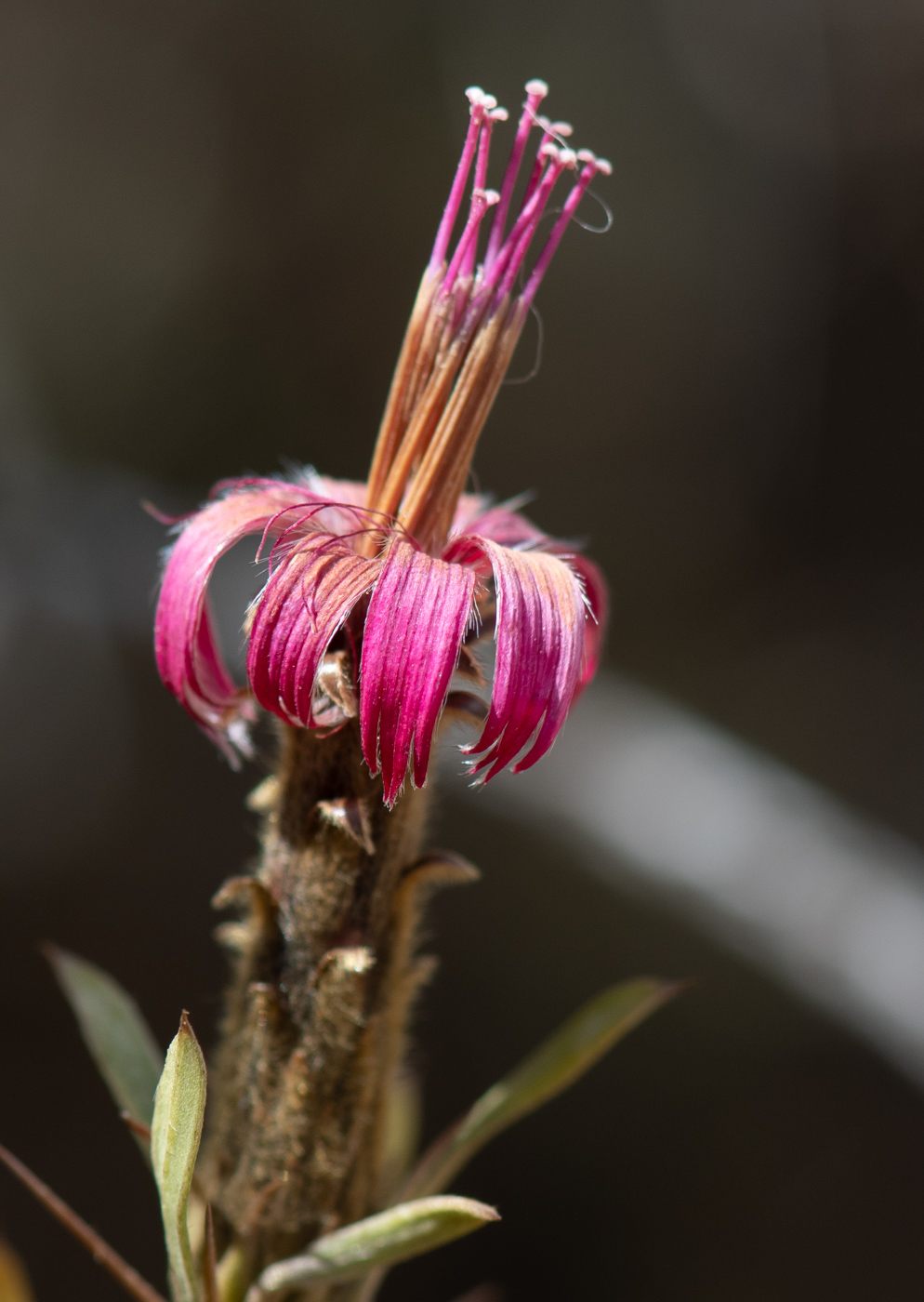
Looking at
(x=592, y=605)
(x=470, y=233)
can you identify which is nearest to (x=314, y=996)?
(x=592, y=605)

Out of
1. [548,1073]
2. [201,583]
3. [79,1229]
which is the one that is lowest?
[79,1229]

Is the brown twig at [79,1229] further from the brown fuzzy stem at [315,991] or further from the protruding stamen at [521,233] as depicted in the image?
the protruding stamen at [521,233]

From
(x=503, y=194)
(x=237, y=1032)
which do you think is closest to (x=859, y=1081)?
(x=237, y=1032)

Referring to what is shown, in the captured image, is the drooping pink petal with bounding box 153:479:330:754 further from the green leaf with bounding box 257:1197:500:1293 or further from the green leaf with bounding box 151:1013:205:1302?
the green leaf with bounding box 257:1197:500:1293

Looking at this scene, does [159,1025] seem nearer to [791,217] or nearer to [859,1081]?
[859,1081]

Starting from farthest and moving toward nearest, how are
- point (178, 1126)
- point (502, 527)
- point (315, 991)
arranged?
point (502, 527) < point (315, 991) < point (178, 1126)

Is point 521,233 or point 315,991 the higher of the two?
point 521,233

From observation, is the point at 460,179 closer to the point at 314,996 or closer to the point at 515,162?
the point at 515,162
